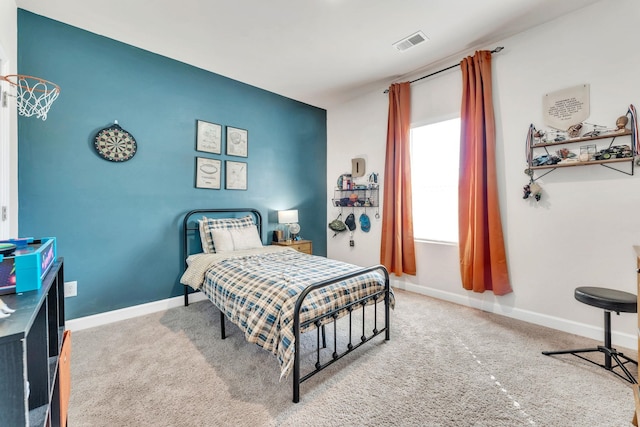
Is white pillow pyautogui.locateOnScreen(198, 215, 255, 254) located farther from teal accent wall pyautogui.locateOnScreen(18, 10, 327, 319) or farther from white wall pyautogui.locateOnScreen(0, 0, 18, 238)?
white wall pyautogui.locateOnScreen(0, 0, 18, 238)

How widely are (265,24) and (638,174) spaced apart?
351cm

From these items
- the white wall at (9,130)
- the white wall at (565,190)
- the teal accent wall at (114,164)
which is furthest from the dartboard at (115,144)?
the white wall at (565,190)

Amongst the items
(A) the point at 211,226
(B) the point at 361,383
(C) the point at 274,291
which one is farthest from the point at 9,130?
(B) the point at 361,383

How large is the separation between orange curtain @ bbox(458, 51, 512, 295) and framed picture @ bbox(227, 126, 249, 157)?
2.81 meters

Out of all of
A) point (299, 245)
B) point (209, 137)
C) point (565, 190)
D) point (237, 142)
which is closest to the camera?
point (565, 190)

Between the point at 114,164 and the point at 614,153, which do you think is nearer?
the point at 614,153

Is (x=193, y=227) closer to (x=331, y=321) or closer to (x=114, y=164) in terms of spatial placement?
(x=114, y=164)

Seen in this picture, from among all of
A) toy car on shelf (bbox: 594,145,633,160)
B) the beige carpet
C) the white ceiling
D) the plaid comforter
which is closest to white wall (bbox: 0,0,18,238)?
the white ceiling

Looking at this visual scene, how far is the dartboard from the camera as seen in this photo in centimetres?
275

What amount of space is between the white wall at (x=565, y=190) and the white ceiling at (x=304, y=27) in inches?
10.0

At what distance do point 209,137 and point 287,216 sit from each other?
152cm

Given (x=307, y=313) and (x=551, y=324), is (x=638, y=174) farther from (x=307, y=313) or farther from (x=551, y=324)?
(x=307, y=313)

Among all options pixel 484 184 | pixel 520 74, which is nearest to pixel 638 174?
pixel 484 184

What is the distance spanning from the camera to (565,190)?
2551 mm
